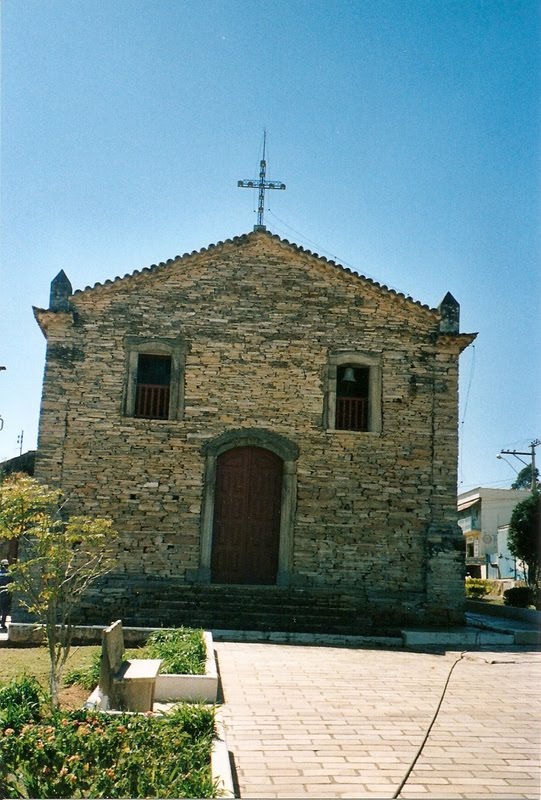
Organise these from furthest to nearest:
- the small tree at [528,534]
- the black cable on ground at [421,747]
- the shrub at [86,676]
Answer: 1. the small tree at [528,534]
2. the shrub at [86,676]
3. the black cable on ground at [421,747]

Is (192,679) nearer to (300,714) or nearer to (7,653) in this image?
(300,714)

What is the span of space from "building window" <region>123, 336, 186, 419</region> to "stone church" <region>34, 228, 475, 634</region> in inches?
1.5

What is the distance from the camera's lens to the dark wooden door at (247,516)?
1638 centimetres

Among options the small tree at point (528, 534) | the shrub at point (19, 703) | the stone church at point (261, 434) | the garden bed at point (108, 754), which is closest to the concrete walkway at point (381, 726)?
the garden bed at point (108, 754)

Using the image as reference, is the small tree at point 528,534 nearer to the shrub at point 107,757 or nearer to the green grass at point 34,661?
the green grass at point 34,661

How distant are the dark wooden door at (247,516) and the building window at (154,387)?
1.76m

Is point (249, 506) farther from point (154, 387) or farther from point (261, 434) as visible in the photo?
point (154, 387)

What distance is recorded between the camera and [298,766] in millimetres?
6062

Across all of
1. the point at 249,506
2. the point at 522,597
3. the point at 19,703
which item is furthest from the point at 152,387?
the point at 522,597

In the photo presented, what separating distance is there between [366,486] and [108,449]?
6.03 meters

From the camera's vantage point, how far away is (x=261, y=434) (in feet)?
54.6

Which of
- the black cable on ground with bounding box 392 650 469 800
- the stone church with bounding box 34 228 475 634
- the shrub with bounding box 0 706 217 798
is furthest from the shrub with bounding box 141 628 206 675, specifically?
the stone church with bounding box 34 228 475 634

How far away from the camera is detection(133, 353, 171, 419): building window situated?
16.9 metres

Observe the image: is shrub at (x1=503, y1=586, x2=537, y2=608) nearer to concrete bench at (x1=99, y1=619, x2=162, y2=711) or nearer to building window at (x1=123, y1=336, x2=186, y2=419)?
building window at (x1=123, y1=336, x2=186, y2=419)
